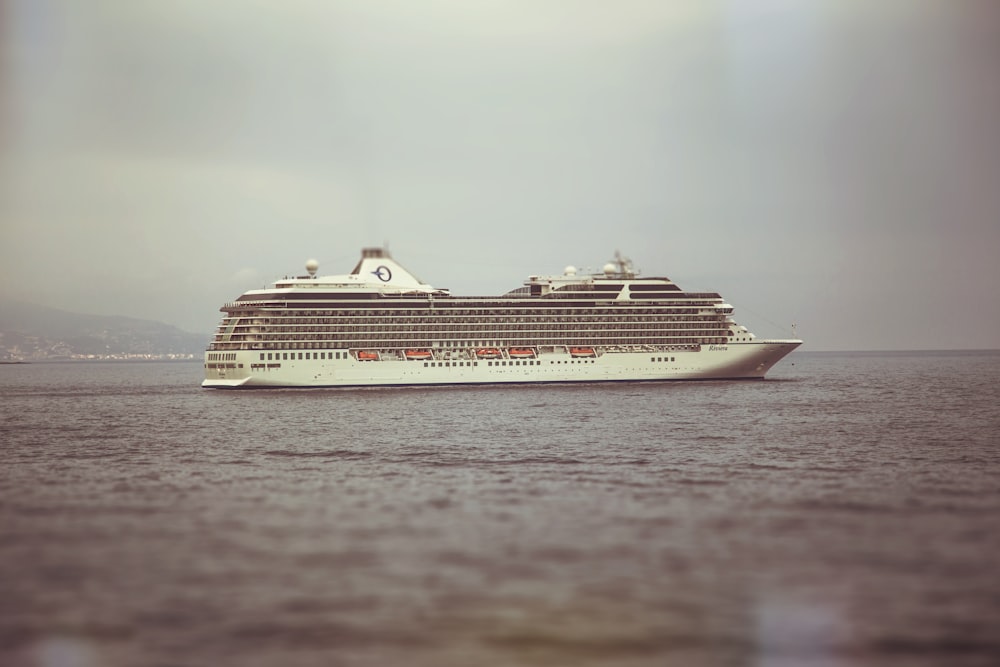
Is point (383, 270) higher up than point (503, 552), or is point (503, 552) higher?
point (383, 270)

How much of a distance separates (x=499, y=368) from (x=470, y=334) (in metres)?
→ 4.84

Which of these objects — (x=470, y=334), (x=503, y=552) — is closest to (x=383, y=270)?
(x=470, y=334)

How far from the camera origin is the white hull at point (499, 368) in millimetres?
95188

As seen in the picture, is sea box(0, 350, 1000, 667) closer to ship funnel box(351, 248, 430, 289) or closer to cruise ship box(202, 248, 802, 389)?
cruise ship box(202, 248, 802, 389)

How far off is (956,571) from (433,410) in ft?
167

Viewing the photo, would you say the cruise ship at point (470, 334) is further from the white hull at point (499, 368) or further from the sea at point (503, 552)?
the sea at point (503, 552)

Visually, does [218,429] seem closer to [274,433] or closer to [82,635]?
[274,433]

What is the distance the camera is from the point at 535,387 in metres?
105

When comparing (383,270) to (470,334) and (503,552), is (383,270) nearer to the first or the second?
(470,334)

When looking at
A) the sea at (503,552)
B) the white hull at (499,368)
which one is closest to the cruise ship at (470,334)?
the white hull at (499,368)

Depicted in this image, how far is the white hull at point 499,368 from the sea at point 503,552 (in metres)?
46.5

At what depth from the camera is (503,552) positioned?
74.0 feet

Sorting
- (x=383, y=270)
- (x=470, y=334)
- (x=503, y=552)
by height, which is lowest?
(x=503, y=552)

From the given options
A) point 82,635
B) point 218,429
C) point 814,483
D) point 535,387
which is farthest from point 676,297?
point 82,635
